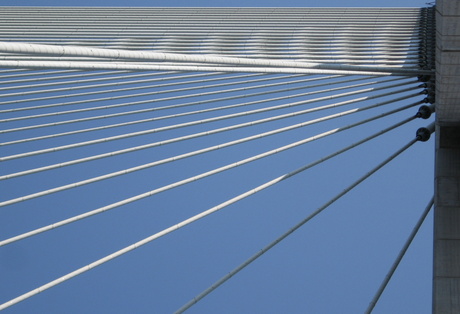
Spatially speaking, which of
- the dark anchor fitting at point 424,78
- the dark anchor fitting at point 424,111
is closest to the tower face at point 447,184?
the dark anchor fitting at point 424,111

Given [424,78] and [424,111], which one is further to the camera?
[424,78]

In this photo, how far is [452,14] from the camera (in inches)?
377

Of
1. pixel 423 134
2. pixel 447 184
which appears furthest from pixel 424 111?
pixel 447 184

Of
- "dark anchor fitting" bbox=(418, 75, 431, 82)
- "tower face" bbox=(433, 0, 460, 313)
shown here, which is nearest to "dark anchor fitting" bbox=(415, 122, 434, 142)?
"tower face" bbox=(433, 0, 460, 313)

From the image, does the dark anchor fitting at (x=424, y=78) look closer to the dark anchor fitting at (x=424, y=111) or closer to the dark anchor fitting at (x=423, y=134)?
the dark anchor fitting at (x=424, y=111)

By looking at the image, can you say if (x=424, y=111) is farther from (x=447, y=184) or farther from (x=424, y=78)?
(x=447, y=184)

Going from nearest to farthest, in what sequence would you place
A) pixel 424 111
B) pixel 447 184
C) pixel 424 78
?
pixel 447 184 < pixel 424 111 < pixel 424 78

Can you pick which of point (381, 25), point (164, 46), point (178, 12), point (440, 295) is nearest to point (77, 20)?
point (178, 12)

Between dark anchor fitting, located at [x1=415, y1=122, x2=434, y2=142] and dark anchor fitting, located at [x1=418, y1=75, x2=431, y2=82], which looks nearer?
dark anchor fitting, located at [x1=415, y1=122, x2=434, y2=142]

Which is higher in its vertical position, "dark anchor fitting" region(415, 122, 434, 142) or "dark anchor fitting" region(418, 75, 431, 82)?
"dark anchor fitting" region(418, 75, 431, 82)

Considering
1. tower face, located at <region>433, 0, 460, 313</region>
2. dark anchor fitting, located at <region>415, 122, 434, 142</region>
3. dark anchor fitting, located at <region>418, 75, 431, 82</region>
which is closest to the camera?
tower face, located at <region>433, 0, 460, 313</region>

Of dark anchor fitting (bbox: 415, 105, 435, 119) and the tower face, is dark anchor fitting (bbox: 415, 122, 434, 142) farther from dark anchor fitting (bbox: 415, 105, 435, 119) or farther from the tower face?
the tower face

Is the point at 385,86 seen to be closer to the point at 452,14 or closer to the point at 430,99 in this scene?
the point at 430,99

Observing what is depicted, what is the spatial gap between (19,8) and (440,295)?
1534cm
